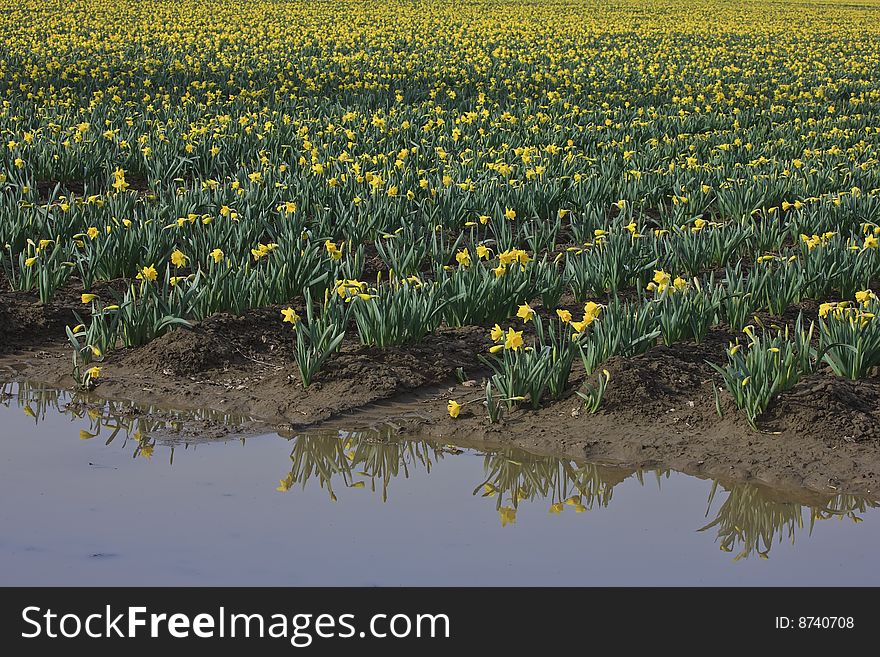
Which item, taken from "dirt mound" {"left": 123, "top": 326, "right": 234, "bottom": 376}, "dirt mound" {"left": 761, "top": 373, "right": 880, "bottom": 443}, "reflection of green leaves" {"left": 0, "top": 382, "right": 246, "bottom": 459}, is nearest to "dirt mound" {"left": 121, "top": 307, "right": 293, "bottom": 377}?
"dirt mound" {"left": 123, "top": 326, "right": 234, "bottom": 376}

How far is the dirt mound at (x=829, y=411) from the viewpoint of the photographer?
190 inches

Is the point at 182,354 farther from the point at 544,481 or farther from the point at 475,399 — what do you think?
the point at 544,481

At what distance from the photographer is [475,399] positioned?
204 inches

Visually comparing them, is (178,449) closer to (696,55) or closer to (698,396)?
(698,396)

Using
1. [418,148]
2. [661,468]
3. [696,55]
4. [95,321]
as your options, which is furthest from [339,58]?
[661,468]

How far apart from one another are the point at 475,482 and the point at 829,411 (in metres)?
1.61

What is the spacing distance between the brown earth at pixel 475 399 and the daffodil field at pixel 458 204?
0.11m

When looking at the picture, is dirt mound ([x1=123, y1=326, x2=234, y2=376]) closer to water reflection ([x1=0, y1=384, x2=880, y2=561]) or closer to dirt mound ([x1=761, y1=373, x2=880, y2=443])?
water reflection ([x1=0, y1=384, x2=880, y2=561])

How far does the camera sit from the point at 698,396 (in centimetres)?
524

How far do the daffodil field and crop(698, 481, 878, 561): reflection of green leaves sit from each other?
0.62 metres

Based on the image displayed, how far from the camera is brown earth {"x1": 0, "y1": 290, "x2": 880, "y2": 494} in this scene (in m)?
4.70

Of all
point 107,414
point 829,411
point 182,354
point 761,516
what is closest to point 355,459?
point 107,414

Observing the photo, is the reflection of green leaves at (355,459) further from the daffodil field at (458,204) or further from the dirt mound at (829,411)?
the dirt mound at (829,411)

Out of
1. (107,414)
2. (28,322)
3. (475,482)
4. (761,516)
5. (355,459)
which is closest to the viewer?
(761,516)
